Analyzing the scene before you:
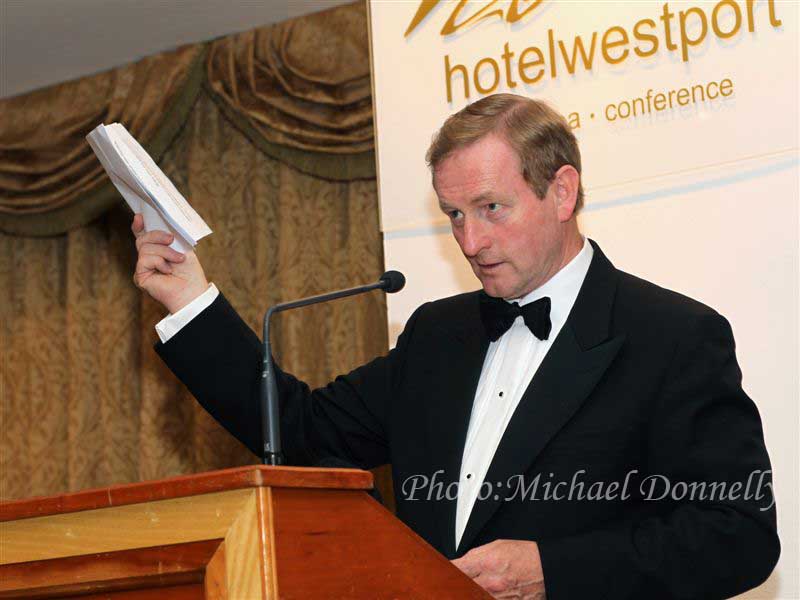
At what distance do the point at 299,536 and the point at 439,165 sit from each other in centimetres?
104

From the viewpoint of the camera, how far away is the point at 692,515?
1831mm

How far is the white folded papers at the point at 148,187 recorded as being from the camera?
6.41 ft

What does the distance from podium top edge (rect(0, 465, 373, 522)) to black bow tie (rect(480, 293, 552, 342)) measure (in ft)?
2.62

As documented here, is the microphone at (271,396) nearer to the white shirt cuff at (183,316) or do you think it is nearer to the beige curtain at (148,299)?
the white shirt cuff at (183,316)

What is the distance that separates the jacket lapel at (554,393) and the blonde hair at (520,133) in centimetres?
27

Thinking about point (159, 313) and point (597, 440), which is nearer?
point (597, 440)

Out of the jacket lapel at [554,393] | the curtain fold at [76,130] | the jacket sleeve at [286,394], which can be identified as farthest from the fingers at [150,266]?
the curtain fold at [76,130]

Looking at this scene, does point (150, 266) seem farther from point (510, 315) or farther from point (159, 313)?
point (159, 313)

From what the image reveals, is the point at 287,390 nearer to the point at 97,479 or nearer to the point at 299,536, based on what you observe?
the point at 299,536

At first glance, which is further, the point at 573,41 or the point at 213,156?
the point at 213,156

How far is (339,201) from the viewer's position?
463 cm

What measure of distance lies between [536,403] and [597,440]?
0.12 meters

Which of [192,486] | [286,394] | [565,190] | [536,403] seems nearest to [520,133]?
[565,190]

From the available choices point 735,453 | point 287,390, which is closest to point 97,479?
point 287,390
